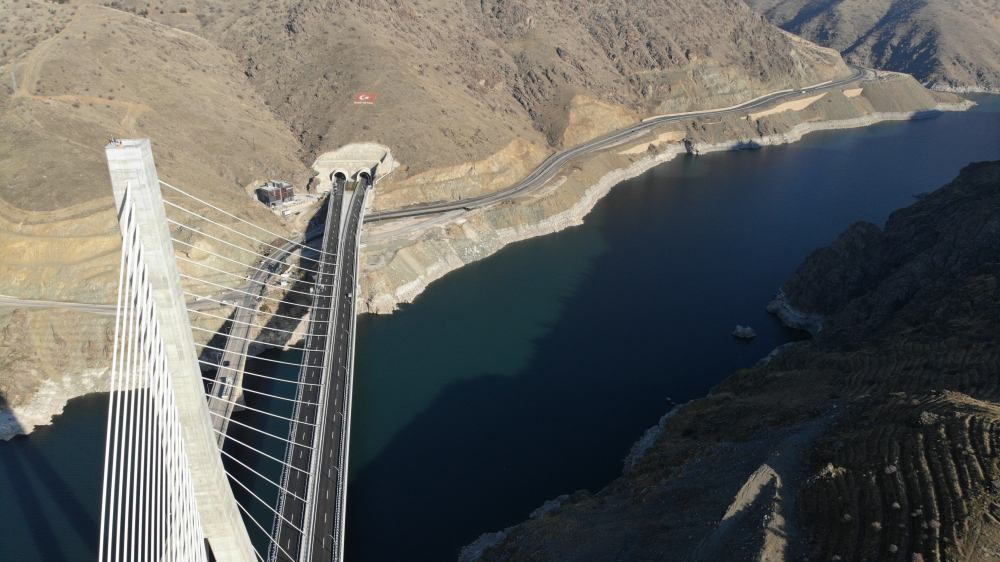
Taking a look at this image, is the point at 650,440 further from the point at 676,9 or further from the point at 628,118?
the point at 676,9

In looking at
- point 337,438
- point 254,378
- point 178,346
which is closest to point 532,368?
point 337,438

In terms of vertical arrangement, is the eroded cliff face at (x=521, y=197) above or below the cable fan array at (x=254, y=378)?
above

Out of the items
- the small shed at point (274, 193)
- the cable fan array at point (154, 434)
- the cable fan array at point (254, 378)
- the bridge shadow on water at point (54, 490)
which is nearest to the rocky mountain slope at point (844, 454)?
the cable fan array at point (254, 378)

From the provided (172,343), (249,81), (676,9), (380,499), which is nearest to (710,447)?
(380,499)

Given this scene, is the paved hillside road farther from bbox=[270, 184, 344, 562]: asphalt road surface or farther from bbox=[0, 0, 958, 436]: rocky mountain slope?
bbox=[270, 184, 344, 562]: asphalt road surface

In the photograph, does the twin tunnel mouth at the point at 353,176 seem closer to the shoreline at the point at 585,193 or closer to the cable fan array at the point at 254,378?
the shoreline at the point at 585,193

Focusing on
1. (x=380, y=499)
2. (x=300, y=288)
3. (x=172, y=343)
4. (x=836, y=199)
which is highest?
(x=836, y=199)
